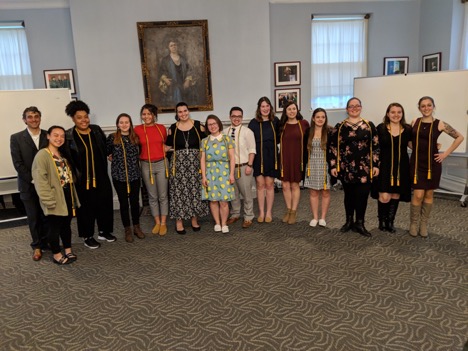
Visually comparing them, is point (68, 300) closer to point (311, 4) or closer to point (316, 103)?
point (316, 103)

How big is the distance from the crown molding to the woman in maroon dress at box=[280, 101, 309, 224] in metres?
3.78

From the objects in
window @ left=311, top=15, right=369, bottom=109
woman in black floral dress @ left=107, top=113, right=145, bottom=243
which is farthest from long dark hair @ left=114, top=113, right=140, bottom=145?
window @ left=311, top=15, right=369, bottom=109

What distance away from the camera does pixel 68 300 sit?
2.73m

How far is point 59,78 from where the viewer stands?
537cm

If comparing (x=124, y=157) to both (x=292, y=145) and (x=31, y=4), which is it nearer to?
(x=292, y=145)

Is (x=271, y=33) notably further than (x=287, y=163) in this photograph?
Yes

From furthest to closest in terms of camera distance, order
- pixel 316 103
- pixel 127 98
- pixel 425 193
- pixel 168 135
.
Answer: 1. pixel 316 103
2. pixel 127 98
3. pixel 168 135
4. pixel 425 193

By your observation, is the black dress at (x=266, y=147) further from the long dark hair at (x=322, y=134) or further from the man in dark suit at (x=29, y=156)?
the man in dark suit at (x=29, y=156)

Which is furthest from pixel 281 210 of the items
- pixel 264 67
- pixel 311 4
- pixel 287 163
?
pixel 311 4

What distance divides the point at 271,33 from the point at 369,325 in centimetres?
467

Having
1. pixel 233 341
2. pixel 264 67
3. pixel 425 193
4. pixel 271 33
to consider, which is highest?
pixel 271 33

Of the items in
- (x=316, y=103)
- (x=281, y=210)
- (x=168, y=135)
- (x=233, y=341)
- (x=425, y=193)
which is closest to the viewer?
(x=233, y=341)

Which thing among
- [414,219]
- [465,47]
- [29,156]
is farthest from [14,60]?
[465,47]

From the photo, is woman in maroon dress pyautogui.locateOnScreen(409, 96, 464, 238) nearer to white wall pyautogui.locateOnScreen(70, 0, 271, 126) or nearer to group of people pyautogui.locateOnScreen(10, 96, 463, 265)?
group of people pyautogui.locateOnScreen(10, 96, 463, 265)
